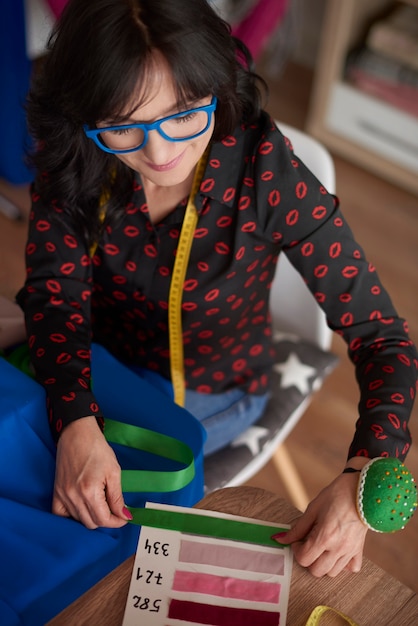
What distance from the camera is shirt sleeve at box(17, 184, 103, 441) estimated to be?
1.20 m

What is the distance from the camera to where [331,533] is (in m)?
Result: 0.94

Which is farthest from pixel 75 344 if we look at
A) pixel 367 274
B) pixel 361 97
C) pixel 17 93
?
pixel 361 97

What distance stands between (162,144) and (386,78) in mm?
2098

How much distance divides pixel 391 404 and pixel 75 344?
0.50 m

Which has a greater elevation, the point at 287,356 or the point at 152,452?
the point at 152,452

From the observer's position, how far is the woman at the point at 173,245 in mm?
977

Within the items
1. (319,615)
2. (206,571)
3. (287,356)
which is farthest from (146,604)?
(287,356)

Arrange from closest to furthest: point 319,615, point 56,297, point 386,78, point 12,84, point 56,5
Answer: point 319,615 < point 56,297 < point 56,5 < point 12,84 < point 386,78

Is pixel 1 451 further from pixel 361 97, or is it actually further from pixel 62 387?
pixel 361 97

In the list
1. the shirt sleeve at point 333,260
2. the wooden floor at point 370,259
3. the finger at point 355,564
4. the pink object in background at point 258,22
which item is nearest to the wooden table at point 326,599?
the finger at point 355,564

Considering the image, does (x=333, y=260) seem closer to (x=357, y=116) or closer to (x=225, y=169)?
(x=225, y=169)

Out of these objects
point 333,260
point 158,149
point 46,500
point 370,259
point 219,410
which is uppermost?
point 158,149

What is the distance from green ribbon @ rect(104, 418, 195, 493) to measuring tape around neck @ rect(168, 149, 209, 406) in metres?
0.27

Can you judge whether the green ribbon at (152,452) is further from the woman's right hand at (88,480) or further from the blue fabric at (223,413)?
the blue fabric at (223,413)
